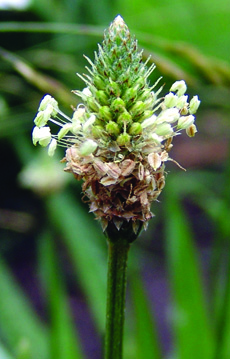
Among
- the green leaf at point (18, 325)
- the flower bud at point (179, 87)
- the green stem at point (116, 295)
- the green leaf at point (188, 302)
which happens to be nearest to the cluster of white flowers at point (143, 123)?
the flower bud at point (179, 87)

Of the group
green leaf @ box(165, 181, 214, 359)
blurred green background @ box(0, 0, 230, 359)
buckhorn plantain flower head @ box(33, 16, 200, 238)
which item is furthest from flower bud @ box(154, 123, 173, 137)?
green leaf @ box(165, 181, 214, 359)

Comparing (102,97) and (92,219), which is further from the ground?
(92,219)

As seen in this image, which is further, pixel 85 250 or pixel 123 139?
pixel 85 250

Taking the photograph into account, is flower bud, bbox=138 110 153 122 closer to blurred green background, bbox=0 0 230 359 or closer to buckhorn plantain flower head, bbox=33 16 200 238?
buckhorn plantain flower head, bbox=33 16 200 238

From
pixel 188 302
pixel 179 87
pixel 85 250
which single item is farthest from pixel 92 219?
pixel 179 87

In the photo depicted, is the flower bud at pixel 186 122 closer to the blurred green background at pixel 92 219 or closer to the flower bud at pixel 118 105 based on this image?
the flower bud at pixel 118 105

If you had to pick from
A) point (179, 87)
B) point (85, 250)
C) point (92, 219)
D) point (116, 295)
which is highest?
point (92, 219)

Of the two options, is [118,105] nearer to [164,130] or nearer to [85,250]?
[164,130]
